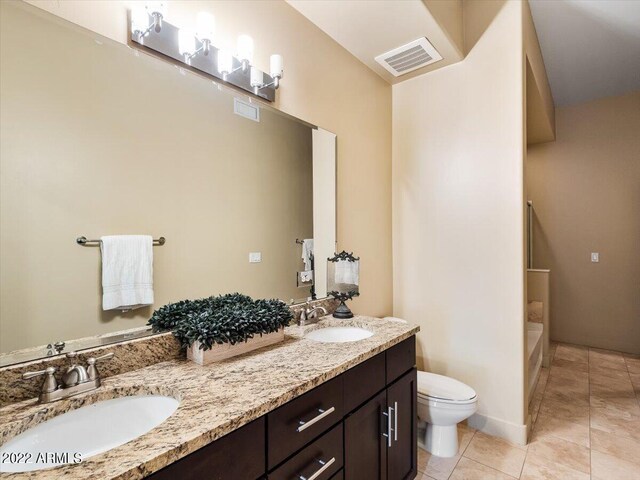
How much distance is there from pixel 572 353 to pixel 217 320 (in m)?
4.27

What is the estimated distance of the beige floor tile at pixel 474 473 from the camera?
1824mm

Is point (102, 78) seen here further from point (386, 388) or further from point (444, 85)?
point (444, 85)

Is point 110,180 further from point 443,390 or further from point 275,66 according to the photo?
point 443,390

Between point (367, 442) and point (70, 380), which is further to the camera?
point (367, 442)

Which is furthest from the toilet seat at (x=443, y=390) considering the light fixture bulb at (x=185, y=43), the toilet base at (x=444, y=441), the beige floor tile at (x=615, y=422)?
the light fixture bulb at (x=185, y=43)

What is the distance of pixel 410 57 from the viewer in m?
2.31

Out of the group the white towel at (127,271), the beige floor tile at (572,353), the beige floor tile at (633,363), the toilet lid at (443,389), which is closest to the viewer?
the white towel at (127,271)

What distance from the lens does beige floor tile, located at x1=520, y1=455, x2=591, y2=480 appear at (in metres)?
1.80

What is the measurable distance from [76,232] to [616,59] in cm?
438

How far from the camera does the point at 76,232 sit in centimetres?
107

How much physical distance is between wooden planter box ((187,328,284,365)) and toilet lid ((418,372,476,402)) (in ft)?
3.90

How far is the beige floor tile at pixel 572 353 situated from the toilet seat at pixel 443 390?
7.90ft

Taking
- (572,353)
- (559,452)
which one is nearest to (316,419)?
(559,452)

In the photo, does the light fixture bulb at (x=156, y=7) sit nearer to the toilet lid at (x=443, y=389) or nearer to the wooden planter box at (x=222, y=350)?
the wooden planter box at (x=222, y=350)
